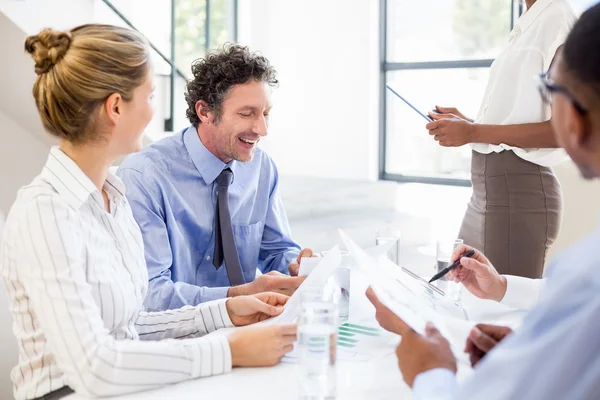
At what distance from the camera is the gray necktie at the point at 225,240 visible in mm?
2197

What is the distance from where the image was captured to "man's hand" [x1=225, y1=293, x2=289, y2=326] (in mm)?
1632

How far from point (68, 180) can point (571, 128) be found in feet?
3.02

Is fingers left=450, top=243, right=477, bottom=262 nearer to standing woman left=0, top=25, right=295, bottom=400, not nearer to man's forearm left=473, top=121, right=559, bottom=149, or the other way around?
standing woman left=0, top=25, right=295, bottom=400

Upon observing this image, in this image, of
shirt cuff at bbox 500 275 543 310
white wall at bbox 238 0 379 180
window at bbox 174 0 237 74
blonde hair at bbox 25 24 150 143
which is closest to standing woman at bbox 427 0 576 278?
shirt cuff at bbox 500 275 543 310

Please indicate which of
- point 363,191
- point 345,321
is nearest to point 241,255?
point 345,321

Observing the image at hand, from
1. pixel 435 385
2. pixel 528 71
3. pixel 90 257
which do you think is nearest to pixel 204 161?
pixel 90 257

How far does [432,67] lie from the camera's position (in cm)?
552

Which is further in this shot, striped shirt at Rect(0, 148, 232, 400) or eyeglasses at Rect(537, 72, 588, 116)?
striped shirt at Rect(0, 148, 232, 400)

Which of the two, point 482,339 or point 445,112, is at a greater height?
point 445,112

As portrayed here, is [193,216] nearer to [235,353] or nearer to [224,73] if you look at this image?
[224,73]

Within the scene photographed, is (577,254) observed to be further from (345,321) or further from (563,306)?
(345,321)

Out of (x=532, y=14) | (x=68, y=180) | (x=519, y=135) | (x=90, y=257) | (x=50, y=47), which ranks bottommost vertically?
(x=90, y=257)

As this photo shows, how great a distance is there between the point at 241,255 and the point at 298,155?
3.90 meters

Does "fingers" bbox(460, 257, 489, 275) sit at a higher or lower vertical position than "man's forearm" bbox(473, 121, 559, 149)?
lower
